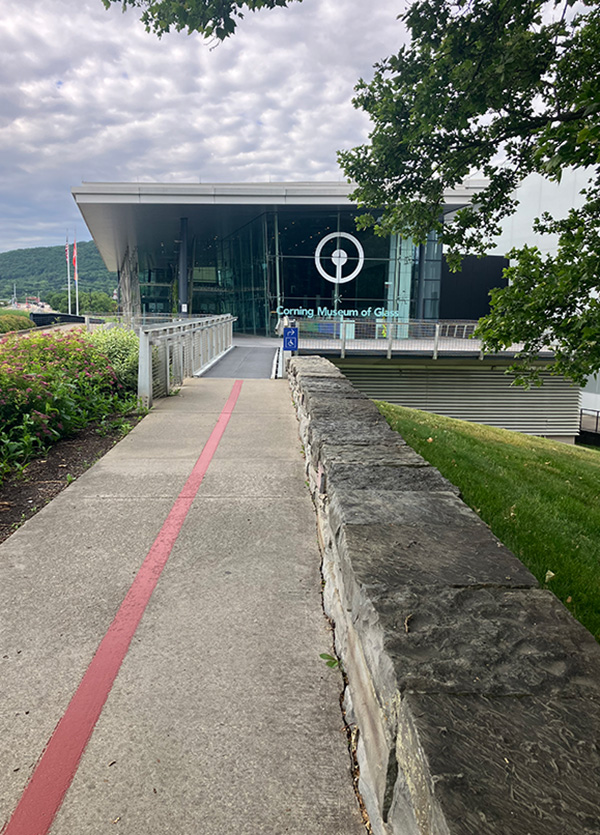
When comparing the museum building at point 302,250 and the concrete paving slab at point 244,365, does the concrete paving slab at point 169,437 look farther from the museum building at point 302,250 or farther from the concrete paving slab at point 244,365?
the museum building at point 302,250

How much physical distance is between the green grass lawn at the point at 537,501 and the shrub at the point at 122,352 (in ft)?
17.2

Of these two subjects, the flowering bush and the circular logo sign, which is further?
the circular logo sign

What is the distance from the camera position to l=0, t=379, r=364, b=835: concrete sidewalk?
6.80 ft

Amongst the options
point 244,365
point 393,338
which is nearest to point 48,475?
point 244,365

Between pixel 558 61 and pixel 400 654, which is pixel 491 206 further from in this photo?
pixel 400 654

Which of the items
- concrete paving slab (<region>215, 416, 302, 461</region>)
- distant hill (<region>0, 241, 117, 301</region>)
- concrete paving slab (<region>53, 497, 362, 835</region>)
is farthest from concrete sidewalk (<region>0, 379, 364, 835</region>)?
distant hill (<region>0, 241, 117, 301</region>)

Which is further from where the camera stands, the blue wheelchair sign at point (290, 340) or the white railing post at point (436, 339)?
the white railing post at point (436, 339)

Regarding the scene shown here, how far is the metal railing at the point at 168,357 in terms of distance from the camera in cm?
953

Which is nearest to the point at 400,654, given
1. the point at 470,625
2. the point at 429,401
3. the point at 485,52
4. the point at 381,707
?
the point at 381,707

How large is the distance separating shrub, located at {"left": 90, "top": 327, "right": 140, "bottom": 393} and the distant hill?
521 ft

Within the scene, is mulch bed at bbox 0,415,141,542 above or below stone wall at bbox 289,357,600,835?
below

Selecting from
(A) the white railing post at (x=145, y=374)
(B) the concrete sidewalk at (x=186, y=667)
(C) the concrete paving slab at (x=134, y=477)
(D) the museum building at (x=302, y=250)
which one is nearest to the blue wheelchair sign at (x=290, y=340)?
(A) the white railing post at (x=145, y=374)

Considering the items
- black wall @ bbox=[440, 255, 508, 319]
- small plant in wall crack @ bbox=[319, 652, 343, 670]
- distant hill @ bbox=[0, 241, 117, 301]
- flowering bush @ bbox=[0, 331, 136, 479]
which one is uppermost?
distant hill @ bbox=[0, 241, 117, 301]

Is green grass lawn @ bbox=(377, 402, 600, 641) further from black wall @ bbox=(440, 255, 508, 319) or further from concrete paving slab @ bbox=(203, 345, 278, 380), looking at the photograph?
black wall @ bbox=(440, 255, 508, 319)
